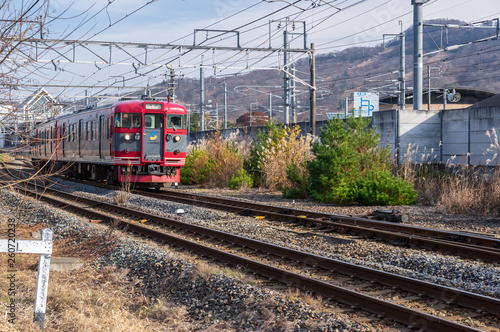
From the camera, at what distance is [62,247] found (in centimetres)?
1051

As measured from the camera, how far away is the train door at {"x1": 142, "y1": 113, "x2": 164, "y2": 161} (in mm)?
20297

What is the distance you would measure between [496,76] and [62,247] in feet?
438

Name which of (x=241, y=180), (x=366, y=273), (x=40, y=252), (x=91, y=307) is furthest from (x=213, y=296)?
(x=241, y=180)

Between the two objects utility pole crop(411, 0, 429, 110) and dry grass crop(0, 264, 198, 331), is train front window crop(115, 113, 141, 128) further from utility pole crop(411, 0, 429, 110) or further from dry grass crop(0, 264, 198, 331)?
dry grass crop(0, 264, 198, 331)

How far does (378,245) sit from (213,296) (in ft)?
12.9

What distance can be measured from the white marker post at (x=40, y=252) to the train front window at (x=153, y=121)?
608 inches

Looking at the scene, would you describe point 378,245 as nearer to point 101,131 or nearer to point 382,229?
point 382,229

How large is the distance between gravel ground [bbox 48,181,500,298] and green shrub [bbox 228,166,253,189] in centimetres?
478

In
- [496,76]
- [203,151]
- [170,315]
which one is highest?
[496,76]

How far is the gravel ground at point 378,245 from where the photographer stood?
25.0 ft

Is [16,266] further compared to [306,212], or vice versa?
[306,212]

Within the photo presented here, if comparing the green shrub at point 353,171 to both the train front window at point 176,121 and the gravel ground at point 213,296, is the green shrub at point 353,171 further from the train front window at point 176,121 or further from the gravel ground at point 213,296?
the gravel ground at point 213,296

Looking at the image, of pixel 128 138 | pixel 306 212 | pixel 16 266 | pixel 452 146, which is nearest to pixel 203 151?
pixel 128 138

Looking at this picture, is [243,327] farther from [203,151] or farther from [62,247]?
[203,151]
